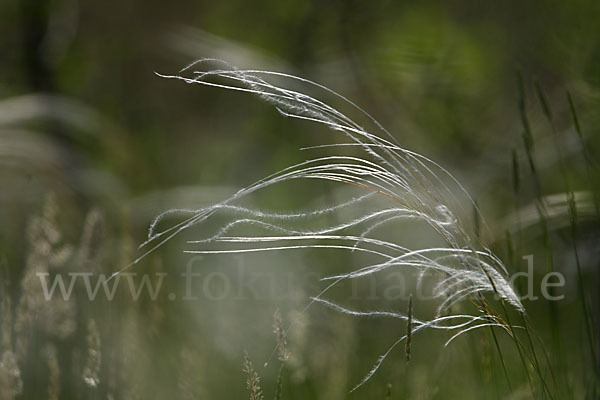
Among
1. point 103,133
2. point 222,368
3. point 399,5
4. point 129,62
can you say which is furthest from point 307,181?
point 129,62

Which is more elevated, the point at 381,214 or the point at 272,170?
the point at 272,170

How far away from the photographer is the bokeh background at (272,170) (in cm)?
182

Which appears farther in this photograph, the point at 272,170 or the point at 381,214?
the point at 272,170

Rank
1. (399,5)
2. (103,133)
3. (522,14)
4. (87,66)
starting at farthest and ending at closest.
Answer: (87,66), (399,5), (522,14), (103,133)

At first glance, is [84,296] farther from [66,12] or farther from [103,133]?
[66,12]

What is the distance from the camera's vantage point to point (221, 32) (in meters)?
5.44

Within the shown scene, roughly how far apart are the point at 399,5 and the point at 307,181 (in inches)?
51.1

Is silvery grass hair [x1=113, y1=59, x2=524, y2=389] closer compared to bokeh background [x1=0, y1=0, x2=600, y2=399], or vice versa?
silvery grass hair [x1=113, y1=59, x2=524, y2=389]

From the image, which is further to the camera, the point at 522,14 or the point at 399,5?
the point at 399,5

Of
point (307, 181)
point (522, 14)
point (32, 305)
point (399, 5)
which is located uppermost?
point (399, 5)

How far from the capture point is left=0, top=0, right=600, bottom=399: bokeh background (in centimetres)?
→ 182

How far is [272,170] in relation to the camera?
4.49 metres

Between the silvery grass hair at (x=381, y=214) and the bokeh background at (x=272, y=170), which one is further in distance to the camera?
the bokeh background at (x=272, y=170)

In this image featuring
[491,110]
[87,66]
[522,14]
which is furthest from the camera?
[87,66]
